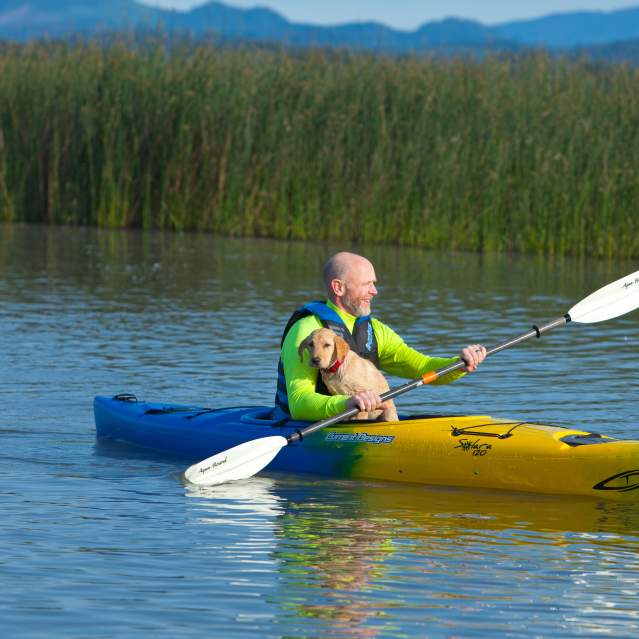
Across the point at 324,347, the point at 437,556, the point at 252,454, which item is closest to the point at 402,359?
the point at 324,347

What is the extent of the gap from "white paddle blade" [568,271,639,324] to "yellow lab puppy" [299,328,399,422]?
1.44 m

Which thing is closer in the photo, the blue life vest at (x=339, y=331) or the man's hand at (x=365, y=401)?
the man's hand at (x=365, y=401)

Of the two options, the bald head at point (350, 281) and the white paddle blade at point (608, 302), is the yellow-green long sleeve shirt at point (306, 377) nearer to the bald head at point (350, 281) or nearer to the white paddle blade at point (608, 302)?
the bald head at point (350, 281)

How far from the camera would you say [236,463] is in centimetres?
667

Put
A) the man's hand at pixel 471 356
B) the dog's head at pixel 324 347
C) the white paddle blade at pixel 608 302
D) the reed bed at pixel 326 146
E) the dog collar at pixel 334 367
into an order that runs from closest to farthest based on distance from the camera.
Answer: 1. the dog's head at pixel 324 347
2. the dog collar at pixel 334 367
3. the man's hand at pixel 471 356
4. the white paddle blade at pixel 608 302
5. the reed bed at pixel 326 146

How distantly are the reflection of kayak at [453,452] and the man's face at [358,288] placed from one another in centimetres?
54

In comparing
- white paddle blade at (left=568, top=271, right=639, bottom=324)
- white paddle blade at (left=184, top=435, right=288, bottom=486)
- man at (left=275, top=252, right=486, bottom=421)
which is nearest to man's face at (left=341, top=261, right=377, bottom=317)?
man at (left=275, top=252, right=486, bottom=421)

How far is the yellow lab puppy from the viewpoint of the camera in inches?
257

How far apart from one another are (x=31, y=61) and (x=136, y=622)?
15.8 m

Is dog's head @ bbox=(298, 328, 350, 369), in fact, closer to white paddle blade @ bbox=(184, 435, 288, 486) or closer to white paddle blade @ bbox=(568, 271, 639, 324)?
white paddle blade @ bbox=(184, 435, 288, 486)

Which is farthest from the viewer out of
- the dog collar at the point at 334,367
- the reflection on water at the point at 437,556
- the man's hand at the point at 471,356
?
the man's hand at the point at 471,356

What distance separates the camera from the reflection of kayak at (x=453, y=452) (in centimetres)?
641

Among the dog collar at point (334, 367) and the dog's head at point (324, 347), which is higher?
the dog's head at point (324, 347)

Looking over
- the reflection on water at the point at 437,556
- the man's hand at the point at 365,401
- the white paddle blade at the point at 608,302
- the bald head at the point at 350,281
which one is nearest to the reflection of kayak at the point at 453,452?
the reflection on water at the point at 437,556
